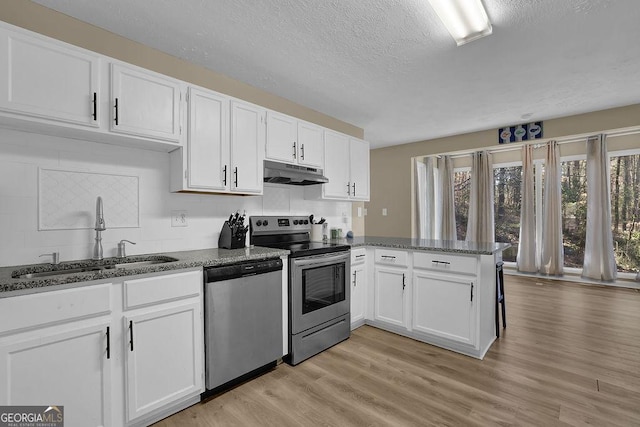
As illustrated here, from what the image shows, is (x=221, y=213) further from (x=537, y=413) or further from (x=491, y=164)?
(x=491, y=164)

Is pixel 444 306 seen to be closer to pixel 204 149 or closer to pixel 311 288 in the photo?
pixel 311 288

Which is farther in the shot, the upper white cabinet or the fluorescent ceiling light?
the upper white cabinet

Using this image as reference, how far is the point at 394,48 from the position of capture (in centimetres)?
255

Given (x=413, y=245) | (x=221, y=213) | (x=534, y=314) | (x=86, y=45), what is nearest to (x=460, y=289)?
(x=413, y=245)

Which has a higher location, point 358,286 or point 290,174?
point 290,174

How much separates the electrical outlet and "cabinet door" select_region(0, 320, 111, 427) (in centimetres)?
100

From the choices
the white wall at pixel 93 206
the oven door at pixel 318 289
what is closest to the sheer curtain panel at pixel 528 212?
the oven door at pixel 318 289

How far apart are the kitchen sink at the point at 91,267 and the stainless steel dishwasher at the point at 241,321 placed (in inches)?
17.8

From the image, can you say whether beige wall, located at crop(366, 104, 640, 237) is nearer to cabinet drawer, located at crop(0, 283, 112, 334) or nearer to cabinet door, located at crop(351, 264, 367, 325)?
cabinet door, located at crop(351, 264, 367, 325)

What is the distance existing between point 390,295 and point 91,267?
254cm

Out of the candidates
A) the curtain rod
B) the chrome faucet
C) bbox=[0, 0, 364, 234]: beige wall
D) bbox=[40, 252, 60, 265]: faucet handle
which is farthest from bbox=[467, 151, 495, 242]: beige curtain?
bbox=[40, 252, 60, 265]: faucet handle

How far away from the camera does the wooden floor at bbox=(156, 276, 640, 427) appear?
1.79 metres

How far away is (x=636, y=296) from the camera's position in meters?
4.07

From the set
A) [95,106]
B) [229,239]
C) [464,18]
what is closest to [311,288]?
[229,239]
